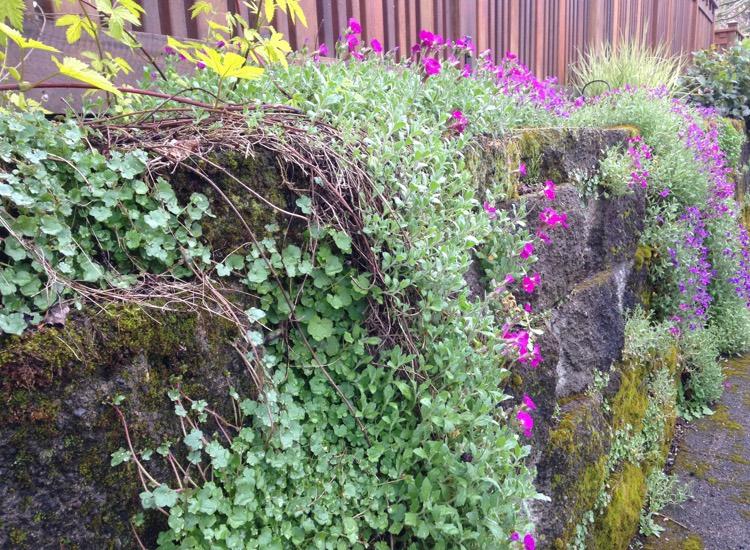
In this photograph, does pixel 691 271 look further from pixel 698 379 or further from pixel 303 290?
pixel 303 290

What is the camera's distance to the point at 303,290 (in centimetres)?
158

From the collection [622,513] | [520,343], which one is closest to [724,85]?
[622,513]

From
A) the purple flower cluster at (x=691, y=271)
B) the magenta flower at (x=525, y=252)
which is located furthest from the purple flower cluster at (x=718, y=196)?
the magenta flower at (x=525, y=252)

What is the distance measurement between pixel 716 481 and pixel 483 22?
11.6 feet

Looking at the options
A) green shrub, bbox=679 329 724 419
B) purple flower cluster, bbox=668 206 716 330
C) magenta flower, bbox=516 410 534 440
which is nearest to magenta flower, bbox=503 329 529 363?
magenta flower, bbox=516 410 534 440

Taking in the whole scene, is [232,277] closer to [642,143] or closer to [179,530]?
[179,530]

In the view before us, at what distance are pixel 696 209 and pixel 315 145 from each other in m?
3.97

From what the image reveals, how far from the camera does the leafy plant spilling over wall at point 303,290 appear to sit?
127 centimetres

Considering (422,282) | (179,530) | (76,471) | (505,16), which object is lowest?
(179,530)

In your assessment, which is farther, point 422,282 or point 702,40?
point 702,40

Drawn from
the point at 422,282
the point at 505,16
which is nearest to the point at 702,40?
the point at 505,16

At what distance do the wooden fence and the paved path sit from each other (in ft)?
10.5

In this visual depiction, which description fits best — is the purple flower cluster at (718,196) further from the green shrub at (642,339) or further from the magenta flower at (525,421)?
the magenta flower at (525,421)

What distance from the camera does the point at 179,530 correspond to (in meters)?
1.22
